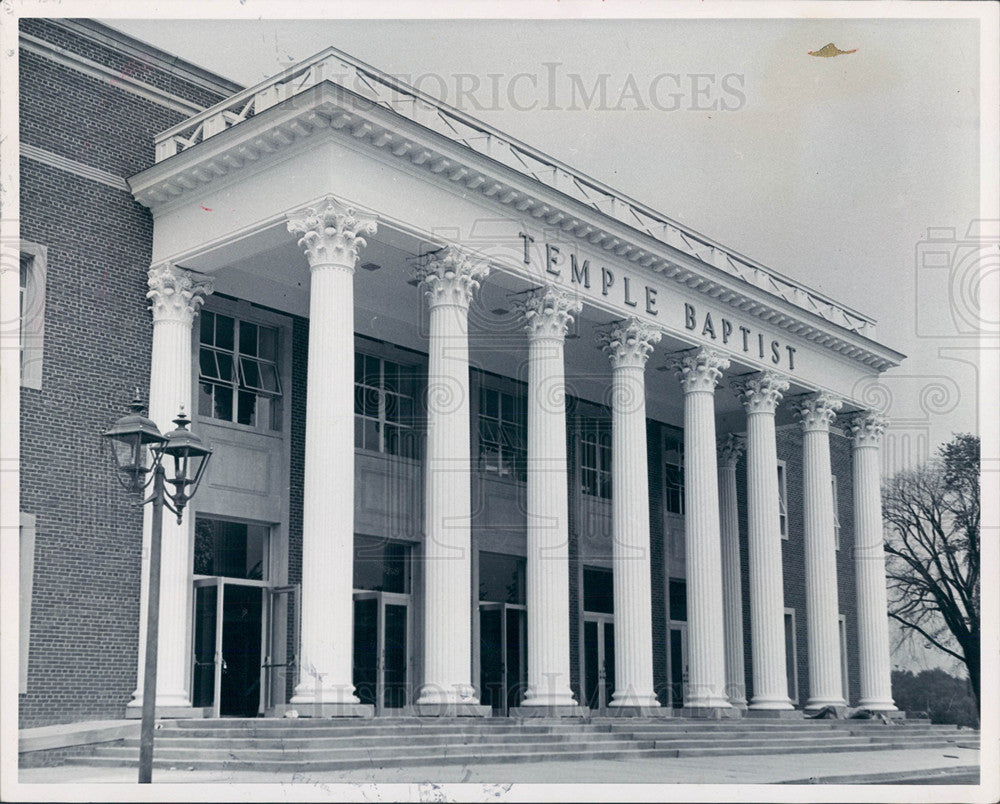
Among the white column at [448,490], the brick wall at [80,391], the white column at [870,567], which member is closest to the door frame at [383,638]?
the white column at [448,490]

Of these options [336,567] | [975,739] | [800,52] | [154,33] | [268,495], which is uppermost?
[154,33]

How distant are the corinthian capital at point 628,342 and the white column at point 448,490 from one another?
15.2 feet

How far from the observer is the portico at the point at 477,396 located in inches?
766

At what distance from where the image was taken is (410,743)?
17484 millimetres

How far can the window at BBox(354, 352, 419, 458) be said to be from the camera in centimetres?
2564

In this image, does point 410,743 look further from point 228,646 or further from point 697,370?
point 697,370

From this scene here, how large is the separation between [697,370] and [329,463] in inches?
424

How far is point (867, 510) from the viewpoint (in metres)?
32.8

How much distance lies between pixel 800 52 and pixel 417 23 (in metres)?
5.38

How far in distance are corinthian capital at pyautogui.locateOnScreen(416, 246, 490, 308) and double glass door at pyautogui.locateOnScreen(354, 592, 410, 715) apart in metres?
6.79

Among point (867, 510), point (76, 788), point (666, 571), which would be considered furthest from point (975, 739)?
point (76, 788)

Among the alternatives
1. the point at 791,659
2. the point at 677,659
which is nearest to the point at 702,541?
the point at 677,659

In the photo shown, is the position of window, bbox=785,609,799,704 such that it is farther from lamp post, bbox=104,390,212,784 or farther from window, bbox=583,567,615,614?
lamp post, bbox=104,390,212,784

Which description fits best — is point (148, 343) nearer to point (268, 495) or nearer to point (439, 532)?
point (268, 495)
